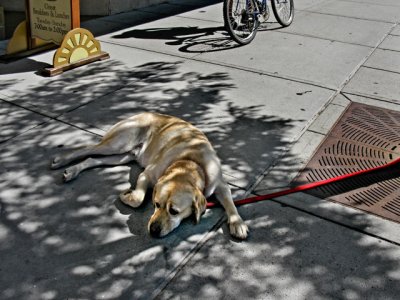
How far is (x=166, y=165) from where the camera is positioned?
3623 millimetres

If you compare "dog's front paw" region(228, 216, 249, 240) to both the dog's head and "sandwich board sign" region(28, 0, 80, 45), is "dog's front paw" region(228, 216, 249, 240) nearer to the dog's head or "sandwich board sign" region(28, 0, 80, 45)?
the dog's head

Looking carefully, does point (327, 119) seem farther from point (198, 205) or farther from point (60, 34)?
point (60, 34)

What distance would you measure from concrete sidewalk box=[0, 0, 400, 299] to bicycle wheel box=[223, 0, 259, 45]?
211 millimetres

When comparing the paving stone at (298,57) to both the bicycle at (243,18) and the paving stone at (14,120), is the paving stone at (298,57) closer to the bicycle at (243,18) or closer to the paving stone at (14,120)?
Answer: the bicycle at (243,18)

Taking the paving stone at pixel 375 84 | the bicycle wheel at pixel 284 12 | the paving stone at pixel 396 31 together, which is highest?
the bicycle wheel at pixel 284 12

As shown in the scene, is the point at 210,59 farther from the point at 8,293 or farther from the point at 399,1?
the point at 399,1

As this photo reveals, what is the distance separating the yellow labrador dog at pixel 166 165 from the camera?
3.08m

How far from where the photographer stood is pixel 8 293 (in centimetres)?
268

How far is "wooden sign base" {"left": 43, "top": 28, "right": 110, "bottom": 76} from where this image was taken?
617 cm

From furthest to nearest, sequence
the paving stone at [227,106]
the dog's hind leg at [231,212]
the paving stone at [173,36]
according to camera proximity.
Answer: the paving stone at [173,36] < the paving stone at [227,106] < the dog's hind leg at [231,212]

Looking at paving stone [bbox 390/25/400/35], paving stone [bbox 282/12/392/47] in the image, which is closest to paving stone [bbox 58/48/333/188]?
paving stone [bbox 282/12/392/47]

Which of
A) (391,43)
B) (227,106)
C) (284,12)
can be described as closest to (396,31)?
(391,43)

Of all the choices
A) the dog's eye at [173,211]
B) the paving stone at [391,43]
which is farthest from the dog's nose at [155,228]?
the paving stone at [391,43]

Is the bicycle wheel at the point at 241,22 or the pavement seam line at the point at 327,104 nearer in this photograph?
the pavement seam line at the point at 327,104
